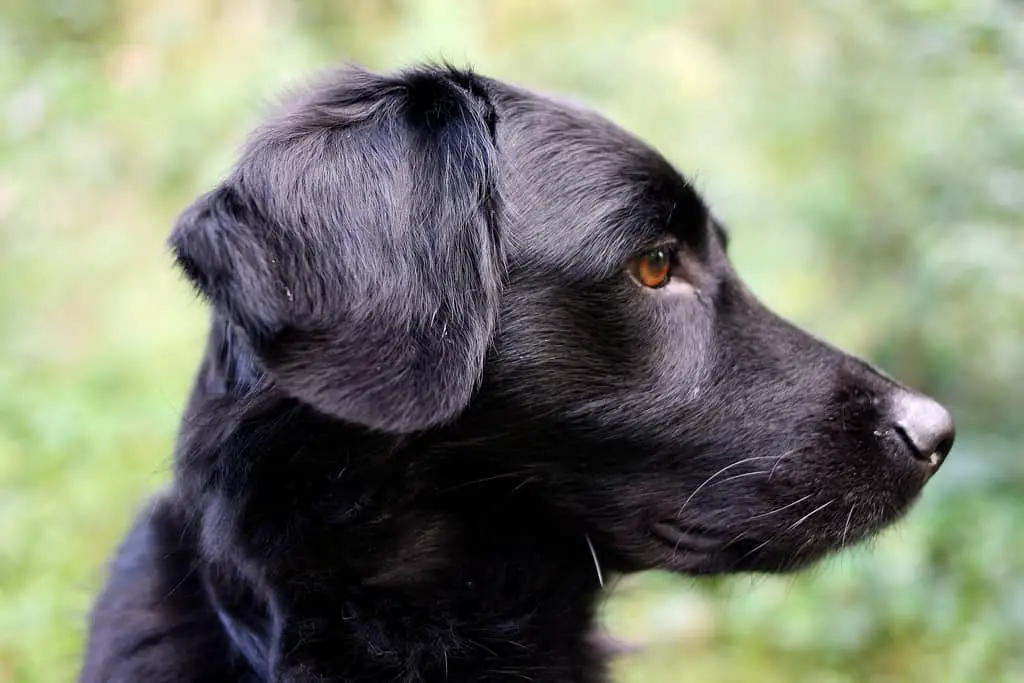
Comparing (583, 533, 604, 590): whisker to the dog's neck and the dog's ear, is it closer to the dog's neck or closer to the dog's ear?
the dog's neck

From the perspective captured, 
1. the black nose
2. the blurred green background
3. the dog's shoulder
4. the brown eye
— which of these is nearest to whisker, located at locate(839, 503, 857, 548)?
the black nose

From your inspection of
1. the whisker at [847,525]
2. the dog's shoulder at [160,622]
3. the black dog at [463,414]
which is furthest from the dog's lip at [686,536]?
the dog's shoulder at [160,622]

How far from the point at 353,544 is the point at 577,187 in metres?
0.71

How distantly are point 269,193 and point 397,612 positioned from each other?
2.35 ft

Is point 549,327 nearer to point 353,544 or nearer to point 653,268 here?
point 653,268

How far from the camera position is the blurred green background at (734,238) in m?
2.96

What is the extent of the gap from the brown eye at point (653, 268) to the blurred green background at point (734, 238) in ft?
1.88

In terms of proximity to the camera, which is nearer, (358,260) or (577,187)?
(358,260)

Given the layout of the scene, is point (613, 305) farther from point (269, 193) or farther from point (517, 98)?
point (269, 193)

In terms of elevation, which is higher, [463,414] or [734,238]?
[463,414]

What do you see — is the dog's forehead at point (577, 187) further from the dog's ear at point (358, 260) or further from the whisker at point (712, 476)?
the whisker at point (712, 476)

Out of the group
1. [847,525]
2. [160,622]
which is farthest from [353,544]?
[847,525]

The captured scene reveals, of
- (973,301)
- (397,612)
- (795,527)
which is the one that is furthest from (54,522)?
(973,301)

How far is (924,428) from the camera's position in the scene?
1.76m
